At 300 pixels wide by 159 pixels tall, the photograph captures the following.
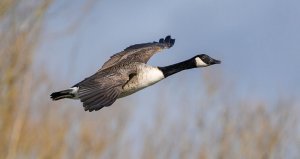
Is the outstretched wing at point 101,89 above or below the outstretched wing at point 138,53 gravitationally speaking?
below

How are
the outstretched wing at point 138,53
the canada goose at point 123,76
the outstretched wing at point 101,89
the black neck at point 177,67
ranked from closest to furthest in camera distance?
the outstretched wing at point 101,89 < the canada goose at point 123,76 < the black neck at point 177,67 < the outstretched wing at point 138,53

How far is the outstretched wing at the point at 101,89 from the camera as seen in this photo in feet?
18.8

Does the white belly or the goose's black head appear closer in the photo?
the white belly

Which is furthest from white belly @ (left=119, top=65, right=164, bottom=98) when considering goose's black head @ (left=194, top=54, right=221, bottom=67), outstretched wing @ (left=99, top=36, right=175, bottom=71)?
goose's black head @ (left=194, top=54, right=221, bottom=67)

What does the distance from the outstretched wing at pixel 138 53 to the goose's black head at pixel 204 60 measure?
11.8 inches

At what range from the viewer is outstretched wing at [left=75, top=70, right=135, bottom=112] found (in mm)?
5742

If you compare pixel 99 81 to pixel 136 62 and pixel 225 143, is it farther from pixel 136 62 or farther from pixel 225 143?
pixel 225 143

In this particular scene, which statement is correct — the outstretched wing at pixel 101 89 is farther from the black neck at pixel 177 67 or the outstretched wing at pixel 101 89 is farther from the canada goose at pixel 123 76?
the black neck at pixel 177 67

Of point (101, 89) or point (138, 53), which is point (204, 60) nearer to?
point (138, 53)

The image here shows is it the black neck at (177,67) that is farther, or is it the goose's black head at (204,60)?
the goose's black head at (204,60)

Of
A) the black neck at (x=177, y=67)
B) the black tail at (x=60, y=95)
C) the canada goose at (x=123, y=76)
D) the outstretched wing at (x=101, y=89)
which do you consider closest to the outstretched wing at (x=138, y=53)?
the canada goose at (x=123, y=76)

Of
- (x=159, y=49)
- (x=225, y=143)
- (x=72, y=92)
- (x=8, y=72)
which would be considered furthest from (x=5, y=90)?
(x=225, y=143)

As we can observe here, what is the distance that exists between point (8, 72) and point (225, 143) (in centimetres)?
573

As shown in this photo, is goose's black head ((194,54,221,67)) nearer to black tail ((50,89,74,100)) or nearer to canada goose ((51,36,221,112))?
canada goose ((51,36,221,112))
